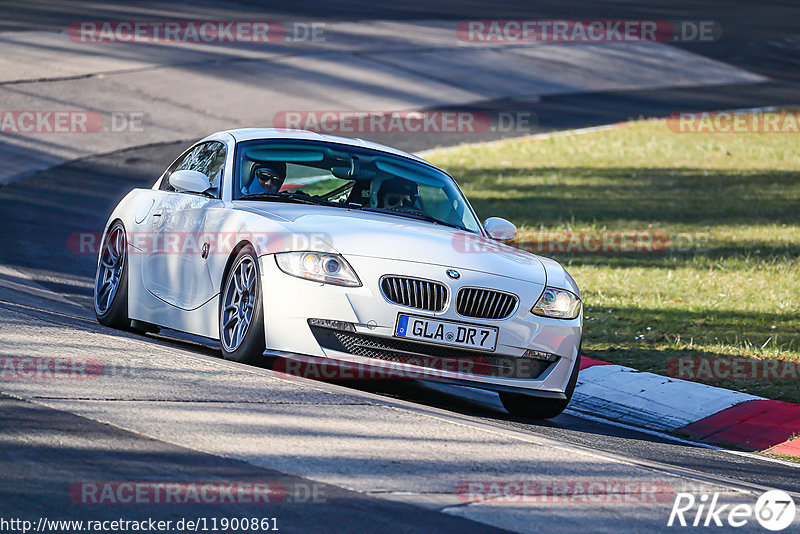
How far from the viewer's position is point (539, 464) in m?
5.85

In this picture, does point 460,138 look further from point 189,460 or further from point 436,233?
point 189,460

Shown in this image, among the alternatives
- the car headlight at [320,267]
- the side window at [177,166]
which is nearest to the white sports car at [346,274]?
the car headlight at [320,267]

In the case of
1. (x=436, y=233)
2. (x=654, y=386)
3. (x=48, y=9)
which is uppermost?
(x=48, y=9)

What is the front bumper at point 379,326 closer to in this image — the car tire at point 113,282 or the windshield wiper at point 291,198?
the windshield wiper at point 291,198

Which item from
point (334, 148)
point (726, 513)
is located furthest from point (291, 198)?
point (726, 513)

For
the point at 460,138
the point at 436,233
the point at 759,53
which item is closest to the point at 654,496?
the point at 436,233

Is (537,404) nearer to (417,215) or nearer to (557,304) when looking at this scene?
(557,304)

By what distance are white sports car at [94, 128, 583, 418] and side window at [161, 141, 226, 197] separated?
0.03 metres

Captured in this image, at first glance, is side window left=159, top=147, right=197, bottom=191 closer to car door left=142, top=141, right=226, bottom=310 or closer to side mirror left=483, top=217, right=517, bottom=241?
car door left=142, top=141, right=226, bottom=310

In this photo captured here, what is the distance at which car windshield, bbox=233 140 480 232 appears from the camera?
8406mm

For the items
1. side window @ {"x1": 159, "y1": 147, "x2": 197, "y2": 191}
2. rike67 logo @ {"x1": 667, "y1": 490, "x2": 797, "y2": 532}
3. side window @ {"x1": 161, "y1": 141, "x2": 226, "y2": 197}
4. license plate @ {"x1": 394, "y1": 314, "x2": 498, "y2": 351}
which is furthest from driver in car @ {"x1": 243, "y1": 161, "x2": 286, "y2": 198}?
rike67 logo @ {"x1": 667, "y1": 490, "x2": 797, "y2": 532}

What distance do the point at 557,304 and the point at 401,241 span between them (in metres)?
1.02

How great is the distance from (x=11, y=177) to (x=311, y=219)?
974cm

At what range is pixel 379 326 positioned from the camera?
6977 millimetres
